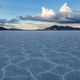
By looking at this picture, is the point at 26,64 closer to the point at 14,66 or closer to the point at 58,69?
the point at 14,66

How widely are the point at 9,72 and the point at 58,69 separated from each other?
128 centimetres

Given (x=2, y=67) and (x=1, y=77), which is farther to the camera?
(x=2, y=67)

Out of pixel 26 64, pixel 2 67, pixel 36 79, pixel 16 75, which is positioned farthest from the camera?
pixel 26 64

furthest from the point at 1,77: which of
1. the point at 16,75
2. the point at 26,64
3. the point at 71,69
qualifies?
the point at 71,69

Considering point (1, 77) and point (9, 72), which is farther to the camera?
point (9, 72)

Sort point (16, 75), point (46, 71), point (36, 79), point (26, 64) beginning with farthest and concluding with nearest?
1. point (26, 64)
2. point (46, 71)
3. point (16, 75)
4. point (36, 79)

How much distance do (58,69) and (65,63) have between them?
2.33 feet

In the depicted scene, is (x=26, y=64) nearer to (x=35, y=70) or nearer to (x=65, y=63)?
(x=35, y=70)

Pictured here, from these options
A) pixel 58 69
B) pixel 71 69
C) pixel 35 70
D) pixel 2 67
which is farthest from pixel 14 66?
pixel 71 69

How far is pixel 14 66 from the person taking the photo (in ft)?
16.4

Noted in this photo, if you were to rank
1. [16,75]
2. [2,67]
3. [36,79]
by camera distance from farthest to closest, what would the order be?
[2,67], [16,75], [36,79]

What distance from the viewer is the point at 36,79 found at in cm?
391

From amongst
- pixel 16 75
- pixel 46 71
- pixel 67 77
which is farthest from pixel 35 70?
pixel 67 77

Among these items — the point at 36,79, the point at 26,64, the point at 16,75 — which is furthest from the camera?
the point at 26,64
